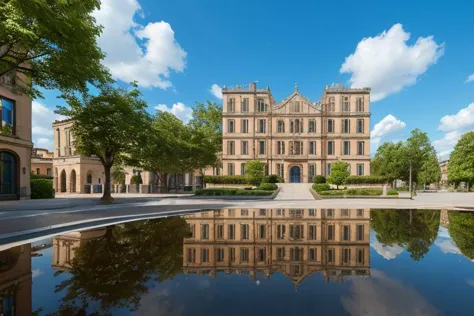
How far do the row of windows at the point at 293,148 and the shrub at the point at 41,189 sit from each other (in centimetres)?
3009

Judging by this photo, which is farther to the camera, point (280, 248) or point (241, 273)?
point (280, 248)

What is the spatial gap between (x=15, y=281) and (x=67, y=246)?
9.60 ft

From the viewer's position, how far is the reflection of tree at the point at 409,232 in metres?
8.60

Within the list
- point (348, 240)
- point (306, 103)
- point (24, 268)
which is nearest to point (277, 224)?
point (348, 240)

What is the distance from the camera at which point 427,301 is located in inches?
190

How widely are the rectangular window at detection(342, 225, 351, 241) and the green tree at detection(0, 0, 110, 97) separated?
45.3 ft

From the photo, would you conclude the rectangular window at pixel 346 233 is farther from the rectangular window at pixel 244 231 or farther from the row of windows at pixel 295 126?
the row of windows at pixel 295 126

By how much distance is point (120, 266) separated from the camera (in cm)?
655

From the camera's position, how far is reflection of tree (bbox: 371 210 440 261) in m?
8.60

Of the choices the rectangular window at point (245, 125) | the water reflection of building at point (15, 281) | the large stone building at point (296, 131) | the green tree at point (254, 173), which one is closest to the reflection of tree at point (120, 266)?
the water reflection of building at point (15, 281)

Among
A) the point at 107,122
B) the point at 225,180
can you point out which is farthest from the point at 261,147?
the point at 107,122

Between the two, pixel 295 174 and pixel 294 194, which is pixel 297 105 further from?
pixel 294 194

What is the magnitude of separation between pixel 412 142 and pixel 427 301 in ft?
212

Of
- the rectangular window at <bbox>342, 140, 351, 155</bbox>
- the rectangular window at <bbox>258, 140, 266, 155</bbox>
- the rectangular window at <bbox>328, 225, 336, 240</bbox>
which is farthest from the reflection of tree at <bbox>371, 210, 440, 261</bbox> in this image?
the rectangular window at <bbox>258, 140, 266, 155</bbox>
